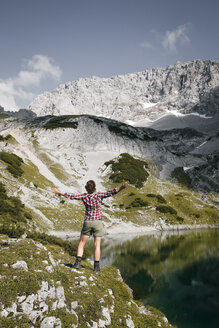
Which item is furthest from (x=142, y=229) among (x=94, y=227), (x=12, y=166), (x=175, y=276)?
(x=94, y=227)

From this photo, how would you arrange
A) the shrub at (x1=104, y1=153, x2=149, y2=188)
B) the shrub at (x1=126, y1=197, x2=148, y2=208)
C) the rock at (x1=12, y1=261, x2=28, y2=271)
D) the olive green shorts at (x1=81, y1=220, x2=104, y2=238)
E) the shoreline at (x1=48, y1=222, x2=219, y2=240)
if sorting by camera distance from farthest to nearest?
the shrub at (x1=104, y1=153, x2=149, y2=188)
the shrub at (x1=126, y1=197, x2=148, y2=208)
the shoreline at (x1=48, y1=222, x2=219, y2=240)
the olive green shorts at (x1=81, y1=220, x2=104, y2=238)
the rock at (x1=12, y1=261, x2=28, y2=271)

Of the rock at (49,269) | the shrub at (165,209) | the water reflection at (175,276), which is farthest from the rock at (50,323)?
the shrub at (165,209)

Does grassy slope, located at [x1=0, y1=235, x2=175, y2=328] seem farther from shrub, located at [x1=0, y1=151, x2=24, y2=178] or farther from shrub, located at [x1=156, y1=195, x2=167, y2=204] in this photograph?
shrub, located at [x1=156, y1=195, x2=167, y2=204]

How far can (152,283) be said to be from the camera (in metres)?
25.4

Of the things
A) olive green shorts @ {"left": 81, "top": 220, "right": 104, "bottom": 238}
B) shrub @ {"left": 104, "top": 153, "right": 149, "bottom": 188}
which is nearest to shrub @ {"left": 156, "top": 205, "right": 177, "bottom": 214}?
shrub @ {"left": 104, "top": 153, "right": 149, "bottom": 188}

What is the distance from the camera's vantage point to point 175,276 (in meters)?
28.3

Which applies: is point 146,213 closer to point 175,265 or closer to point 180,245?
point 180,245

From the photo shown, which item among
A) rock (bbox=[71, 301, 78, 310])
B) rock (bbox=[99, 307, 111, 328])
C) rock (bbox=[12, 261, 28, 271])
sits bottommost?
rock (bbox=[99, 307, 111, 328])

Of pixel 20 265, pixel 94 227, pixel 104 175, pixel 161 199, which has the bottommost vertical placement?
pixel 20 265

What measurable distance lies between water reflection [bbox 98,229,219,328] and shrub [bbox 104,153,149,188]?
50.3 metres

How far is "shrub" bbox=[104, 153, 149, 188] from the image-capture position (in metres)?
97.1

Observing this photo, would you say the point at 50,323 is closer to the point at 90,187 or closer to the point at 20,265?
the point at 20,265

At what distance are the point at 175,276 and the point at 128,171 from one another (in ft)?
246

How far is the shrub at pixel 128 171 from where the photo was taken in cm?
9706
